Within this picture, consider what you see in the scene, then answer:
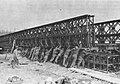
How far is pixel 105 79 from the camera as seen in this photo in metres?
11.5

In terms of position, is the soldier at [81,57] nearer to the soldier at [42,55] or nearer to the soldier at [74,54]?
the soldier at [74,54]

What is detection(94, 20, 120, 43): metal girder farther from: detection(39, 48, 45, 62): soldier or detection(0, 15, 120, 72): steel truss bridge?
detection(39, 48, 45, 62): soldier

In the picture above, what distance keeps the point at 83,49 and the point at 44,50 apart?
7730 millimetres

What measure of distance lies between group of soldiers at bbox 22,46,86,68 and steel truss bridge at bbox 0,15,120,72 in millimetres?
561

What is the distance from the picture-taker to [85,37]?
709 inches

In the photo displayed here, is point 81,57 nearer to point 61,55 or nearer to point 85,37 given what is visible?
point 85,37

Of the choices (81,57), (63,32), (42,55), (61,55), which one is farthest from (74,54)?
(42,55)

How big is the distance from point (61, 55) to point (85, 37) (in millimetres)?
3938

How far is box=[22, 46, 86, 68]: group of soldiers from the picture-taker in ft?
58.6

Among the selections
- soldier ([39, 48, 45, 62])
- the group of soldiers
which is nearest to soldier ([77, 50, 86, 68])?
the group of soldiers

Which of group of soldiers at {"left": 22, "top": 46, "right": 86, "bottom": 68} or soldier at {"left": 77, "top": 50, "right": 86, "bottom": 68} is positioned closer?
soldier at {"left": 77, "top": 50, "right": 86, "bottom": 68}

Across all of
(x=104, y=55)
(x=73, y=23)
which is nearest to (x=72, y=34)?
(x=73, y=23)

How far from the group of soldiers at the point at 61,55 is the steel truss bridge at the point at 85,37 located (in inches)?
22.1

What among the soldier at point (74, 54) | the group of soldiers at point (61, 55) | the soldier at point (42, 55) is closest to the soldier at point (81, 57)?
the group of soldiers at point (61, 55)
